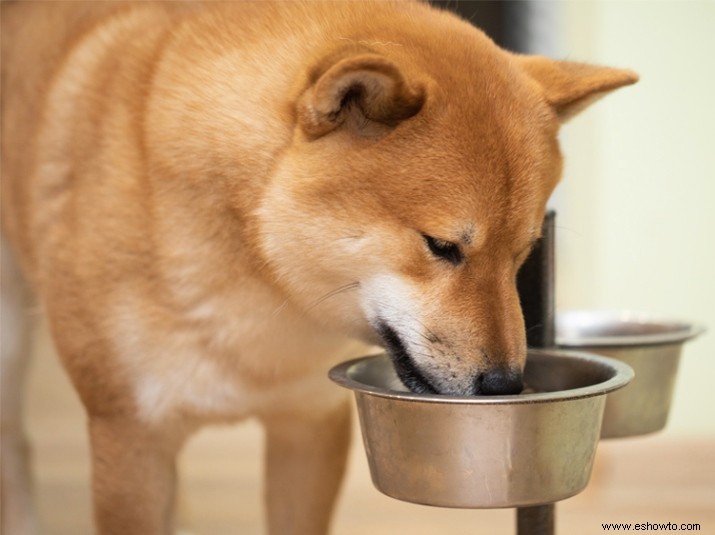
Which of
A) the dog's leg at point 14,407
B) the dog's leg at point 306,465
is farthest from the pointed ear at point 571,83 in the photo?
the dog's leg at point 14,407

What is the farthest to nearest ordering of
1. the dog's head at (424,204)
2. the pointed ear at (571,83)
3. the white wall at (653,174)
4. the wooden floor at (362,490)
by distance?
the white wall at (653,174)
the wooden floor at (362,490)
the pointed ear at (571,83)
the dog's head at (424,204)

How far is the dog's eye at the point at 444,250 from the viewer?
129 centimetres

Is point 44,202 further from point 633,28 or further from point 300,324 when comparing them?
point 633,28

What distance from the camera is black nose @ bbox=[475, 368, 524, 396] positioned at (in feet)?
4.13

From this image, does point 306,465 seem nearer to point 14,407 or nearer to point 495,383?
point 495,383

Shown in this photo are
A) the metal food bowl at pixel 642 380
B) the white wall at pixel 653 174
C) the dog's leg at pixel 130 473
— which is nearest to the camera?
the dog's leg at pixel 130 473

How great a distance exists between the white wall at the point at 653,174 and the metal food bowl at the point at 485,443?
6.17 ft

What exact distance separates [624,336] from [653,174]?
130 centimetres

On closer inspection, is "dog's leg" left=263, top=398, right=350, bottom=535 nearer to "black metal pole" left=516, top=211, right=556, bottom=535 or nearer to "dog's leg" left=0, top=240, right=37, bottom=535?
"black metal pole" left=516, top=211, right=556, bottom=535

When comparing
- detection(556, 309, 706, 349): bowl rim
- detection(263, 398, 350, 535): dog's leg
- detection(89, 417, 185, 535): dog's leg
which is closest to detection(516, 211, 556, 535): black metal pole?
detection(556, 309, 706, 349): bowl rim

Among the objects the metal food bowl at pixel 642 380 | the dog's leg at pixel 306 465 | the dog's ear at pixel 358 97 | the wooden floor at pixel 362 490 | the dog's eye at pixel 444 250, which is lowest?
the wooden floor at pixel 362 490

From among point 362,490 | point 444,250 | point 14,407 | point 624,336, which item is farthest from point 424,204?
point 362,490

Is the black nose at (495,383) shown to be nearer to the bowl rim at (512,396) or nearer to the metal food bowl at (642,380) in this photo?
the bowl rim at (512,396)

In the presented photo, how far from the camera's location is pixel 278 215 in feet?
4.51
